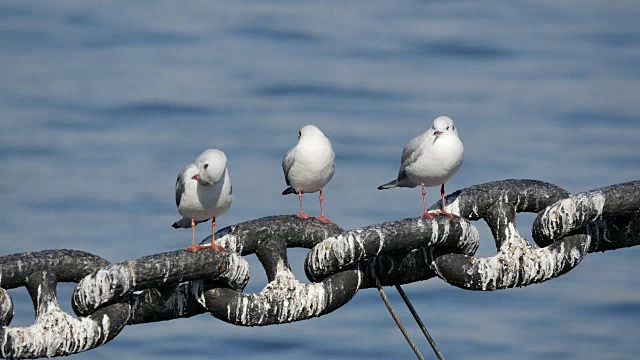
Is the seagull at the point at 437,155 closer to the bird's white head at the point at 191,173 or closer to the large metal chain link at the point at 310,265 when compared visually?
the large metal chain link at the point at 310,265

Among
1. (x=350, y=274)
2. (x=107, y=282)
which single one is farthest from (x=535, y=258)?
(x=107, y=282)

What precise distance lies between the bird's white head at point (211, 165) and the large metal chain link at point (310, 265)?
358 millimetres

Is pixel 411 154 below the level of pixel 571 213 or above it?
above

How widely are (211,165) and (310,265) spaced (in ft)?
2.67

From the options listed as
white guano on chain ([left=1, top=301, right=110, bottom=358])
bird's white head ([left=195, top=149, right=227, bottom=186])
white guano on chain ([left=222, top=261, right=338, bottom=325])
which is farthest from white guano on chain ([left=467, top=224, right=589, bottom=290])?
white guano on chain ([left=1, top=301, right=110, bottom=358])

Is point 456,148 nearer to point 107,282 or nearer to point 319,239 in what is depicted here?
point 319,239

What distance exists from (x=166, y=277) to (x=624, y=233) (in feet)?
5.97

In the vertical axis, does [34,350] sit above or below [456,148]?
below

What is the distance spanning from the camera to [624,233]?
550 centimetres

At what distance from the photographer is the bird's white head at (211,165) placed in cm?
581

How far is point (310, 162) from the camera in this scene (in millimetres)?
6773

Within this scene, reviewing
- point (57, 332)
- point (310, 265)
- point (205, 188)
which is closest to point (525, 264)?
point (310, 265)

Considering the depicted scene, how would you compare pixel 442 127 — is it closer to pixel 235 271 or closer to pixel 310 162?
pixel 310 162

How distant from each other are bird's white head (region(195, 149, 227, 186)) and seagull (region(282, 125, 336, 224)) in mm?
977
